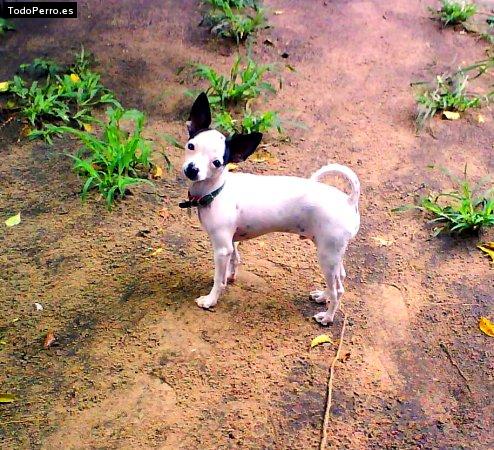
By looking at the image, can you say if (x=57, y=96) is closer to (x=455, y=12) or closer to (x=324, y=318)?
(x=324, y=318)

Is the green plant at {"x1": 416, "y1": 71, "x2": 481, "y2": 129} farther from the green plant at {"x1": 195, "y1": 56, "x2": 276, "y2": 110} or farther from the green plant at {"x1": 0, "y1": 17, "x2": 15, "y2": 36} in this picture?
the green plant at {"x1": 0, "y1": 17, "x2": 15, "y2": 36}

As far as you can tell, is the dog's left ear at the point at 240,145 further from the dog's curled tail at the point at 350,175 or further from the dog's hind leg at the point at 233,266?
the dog's hind leg at the point at 233,266

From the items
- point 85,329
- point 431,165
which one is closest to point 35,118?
point 85,329

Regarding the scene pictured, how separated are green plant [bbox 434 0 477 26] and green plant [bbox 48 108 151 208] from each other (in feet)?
12.3

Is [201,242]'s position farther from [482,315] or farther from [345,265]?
[482,315]

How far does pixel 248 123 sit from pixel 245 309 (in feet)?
5.94

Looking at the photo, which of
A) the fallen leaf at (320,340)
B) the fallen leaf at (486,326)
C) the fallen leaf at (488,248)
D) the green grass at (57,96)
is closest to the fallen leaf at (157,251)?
the fallen leaf at (320,340)

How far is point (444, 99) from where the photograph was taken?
518 centimetres

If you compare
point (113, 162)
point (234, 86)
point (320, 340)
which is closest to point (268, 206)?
point (320, 340)

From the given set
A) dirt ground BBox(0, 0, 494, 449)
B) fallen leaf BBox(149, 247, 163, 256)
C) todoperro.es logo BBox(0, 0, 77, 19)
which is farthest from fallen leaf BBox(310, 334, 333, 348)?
todoperro.es logo BBox(0, 0, 77, 19)

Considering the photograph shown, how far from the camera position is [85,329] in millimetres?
3166

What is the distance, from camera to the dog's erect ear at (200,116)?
9.03 feet

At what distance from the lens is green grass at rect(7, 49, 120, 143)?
4.75m

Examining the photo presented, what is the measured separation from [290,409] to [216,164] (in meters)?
1.22
